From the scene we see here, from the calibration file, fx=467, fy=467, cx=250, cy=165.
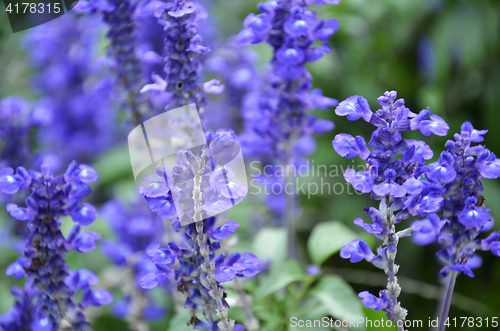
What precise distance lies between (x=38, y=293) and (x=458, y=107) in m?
2.79

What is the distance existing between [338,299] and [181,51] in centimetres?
118

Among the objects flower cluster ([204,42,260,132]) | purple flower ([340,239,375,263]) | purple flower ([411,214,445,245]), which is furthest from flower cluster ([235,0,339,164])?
purple flower ([340,239,375,263])

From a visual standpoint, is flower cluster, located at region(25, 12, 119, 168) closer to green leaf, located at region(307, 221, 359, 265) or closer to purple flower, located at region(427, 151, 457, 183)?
green leaf, located at region(307, 221, 359, 265)

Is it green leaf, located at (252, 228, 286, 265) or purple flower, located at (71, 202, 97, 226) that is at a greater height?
purple flower, located at (71, 202, 97, 226)

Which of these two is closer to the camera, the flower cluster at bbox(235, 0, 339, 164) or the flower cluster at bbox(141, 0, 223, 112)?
the flower cluster at bbox(141, 0, 223, 112)

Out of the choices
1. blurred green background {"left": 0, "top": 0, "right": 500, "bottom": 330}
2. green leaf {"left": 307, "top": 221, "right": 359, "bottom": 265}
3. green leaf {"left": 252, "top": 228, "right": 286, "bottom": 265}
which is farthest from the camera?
blurred green background {"left": 0, "top": 0, "right": 500, "bottom": 330}

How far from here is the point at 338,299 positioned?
1935 mm

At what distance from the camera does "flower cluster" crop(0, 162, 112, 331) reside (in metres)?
1.42

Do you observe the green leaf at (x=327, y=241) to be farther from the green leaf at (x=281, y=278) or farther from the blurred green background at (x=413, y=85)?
the blurred green background at (x=413, y=85)

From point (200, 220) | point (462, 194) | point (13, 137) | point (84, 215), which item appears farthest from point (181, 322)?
point (13, 137)

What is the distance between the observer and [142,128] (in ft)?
6.17

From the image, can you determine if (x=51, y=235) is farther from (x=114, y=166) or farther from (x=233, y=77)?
(x=114, y=166)

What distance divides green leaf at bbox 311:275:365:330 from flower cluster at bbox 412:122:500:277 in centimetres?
54

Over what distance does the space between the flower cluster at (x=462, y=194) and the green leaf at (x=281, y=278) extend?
640 mm
